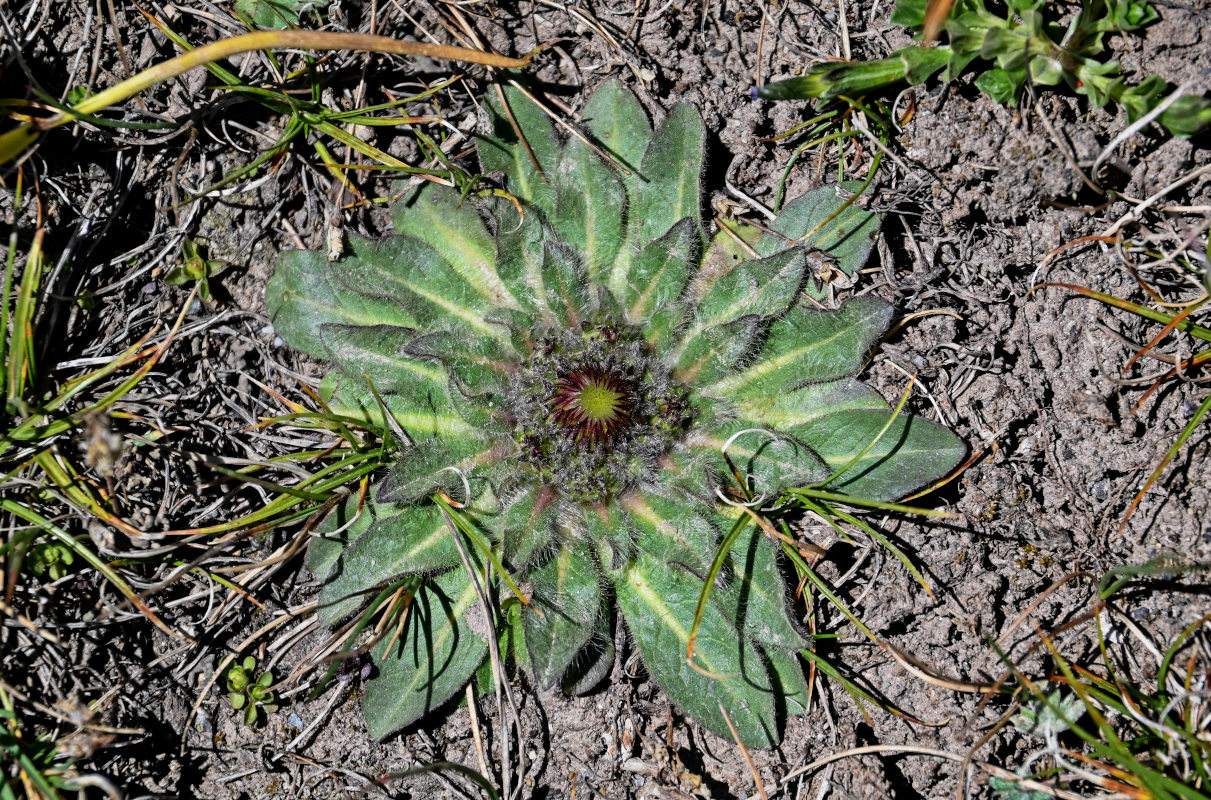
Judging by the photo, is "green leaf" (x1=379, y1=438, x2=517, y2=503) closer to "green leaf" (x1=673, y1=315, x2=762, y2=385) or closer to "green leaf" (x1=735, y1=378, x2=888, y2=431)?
"green leaf" (x1=673, y1=315, x2=762, y2=385)

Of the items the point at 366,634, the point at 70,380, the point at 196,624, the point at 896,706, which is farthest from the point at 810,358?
the point at 70,380

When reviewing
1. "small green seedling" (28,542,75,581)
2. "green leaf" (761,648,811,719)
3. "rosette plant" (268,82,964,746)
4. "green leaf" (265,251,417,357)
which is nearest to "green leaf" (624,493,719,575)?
"rosette plant" (268,82,964,746)

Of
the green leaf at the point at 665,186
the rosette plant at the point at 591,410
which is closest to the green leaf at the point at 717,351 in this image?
the rosette plant at the point at 591,410

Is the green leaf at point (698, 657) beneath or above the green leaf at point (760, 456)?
beneath

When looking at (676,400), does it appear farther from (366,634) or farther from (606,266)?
(366,634)

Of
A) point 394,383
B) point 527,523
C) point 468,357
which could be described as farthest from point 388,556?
point 468,357

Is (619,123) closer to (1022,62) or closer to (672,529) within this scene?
(1022,62)

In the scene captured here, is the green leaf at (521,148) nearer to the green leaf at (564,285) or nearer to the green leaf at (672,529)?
the green leaf at (564,285)
